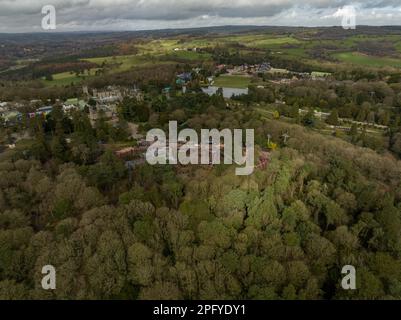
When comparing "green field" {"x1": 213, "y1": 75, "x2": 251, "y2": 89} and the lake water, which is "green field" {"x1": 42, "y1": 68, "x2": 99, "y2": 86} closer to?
the lake water

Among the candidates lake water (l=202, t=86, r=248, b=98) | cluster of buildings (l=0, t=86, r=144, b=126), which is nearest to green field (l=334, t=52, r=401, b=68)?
lake water (l=202, t=86, r=248, b=98)

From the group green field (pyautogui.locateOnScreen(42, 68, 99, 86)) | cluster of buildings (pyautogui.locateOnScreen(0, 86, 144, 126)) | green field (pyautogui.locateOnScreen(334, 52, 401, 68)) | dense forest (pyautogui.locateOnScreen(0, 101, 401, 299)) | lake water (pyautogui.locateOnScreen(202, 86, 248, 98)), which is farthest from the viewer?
green field (pyautogui.locateOnScreen(334, 52, 401, 68))

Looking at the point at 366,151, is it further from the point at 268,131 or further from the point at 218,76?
the point at 218,76

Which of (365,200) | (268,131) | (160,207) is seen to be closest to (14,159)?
(160,207)

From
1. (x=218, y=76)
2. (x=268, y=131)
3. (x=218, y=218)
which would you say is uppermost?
(x=218, y=76)

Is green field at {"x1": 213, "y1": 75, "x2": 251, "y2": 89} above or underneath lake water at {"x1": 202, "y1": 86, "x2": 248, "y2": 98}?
above

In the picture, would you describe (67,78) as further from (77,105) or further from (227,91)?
(227,91)
